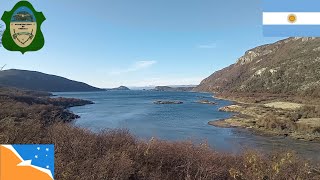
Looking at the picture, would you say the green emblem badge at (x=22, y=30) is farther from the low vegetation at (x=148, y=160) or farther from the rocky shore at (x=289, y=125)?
the rocky shore at (x=289, y=125)

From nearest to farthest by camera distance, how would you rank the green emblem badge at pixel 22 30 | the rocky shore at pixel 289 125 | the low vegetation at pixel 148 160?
the green emblem badge at pixel 22 30 < the low vegetation at pixel 148 160 < the rocky shore at pixel 289 125

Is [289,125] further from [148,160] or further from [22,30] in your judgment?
[22,30]

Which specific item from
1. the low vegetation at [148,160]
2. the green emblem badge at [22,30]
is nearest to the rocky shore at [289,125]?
the low vegetation at [148,160]

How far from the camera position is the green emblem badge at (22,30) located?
6.19m

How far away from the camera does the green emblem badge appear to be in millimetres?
6188

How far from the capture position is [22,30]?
6293 millimetres

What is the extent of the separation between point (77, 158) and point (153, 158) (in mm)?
4797

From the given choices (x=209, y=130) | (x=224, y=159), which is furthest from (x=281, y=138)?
(x=224, y=159)

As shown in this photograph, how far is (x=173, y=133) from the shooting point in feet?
171

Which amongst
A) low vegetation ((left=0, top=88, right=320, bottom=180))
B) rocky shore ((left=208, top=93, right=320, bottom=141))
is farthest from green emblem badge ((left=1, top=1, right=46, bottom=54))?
rocky shore ((left=208, top=93, right=320, bottom=141))

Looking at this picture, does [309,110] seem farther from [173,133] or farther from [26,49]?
[26,49]

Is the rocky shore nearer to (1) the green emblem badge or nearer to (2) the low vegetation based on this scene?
(2) the low vegetation

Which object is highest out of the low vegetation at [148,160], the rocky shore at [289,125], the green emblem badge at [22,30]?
the green emblem badge at [22,30]

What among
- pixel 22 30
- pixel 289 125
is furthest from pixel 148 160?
pixel 289 125
